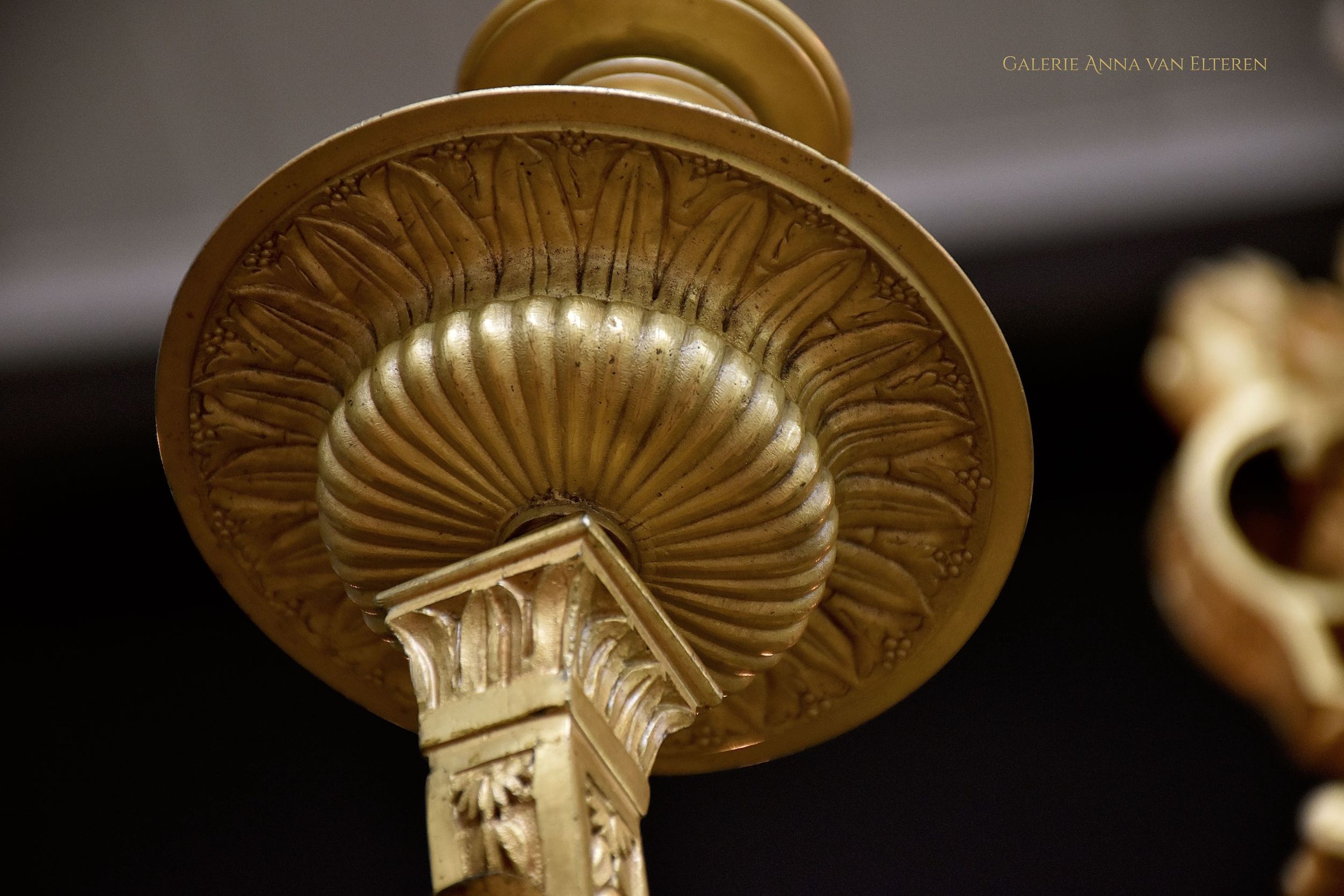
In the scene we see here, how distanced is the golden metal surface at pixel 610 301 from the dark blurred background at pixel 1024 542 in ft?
1.53

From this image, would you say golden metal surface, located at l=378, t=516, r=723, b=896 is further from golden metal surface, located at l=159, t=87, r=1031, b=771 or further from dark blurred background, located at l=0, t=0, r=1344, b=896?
dark blurred background, located at l=0, t=0, r=1344, b=896

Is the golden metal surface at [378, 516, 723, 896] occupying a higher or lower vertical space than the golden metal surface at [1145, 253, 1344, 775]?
lower

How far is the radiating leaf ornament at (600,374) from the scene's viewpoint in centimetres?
103

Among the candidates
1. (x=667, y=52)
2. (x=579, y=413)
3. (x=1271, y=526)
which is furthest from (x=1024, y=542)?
(x=579, y=413)

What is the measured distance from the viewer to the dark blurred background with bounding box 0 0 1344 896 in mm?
1567

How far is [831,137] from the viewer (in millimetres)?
1342

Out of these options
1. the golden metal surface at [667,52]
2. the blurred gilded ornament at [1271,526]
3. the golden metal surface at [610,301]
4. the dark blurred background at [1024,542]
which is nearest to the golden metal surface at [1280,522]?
the blurred gilded ornament at [1271,526]

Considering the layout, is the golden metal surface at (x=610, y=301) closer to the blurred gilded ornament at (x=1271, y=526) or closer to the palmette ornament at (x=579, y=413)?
the palmette ornament at (x=579, y=413)

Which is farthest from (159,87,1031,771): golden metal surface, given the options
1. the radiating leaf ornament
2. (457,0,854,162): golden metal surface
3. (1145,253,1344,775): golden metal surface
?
(1145,253,1344,775): golden metal surface

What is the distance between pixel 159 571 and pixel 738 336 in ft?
3.79

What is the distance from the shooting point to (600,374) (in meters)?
1.01

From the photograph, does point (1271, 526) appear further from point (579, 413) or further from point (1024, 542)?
point (579, 413)

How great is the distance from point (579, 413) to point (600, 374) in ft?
0.11

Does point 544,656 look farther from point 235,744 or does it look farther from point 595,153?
point 235,744
